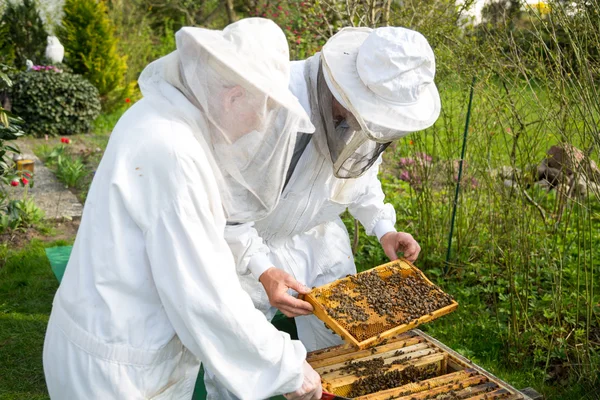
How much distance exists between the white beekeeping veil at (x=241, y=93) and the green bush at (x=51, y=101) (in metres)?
7.43

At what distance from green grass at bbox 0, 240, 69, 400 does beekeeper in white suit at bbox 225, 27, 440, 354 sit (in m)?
1.52

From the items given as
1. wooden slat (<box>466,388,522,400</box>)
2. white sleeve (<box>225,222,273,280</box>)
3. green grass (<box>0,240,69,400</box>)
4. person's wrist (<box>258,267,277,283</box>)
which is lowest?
green grass (<box>0,240,69,400</box>)

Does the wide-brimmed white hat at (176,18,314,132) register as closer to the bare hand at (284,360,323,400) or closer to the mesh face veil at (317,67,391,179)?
the mesh face veil at (317,67,391,179)

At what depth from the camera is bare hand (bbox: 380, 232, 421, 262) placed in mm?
3168

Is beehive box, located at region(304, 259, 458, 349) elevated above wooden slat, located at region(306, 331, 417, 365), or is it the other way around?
beehive box, located at region(304, 259, 458, 349)

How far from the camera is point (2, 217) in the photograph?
17.5 feet

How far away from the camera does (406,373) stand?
270 centimetres

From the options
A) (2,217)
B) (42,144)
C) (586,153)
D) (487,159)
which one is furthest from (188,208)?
(42,144)

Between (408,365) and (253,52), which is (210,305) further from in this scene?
(408,365)

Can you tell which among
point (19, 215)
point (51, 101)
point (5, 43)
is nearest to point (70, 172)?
point (19, 215)

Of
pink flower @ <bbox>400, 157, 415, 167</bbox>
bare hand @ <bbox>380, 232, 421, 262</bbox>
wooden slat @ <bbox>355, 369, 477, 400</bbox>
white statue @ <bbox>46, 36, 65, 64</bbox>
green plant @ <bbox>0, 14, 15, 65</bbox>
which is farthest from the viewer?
green plant @ <bbox>0, 14, 15, 65</bbox>

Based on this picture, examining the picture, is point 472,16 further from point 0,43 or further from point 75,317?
point 0,43

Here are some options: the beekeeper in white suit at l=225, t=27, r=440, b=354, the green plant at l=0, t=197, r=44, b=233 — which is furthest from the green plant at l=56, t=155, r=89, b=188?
the beekeeper in white suit at l=225, t=27, r=440, b=354

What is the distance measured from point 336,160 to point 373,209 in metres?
0.69
